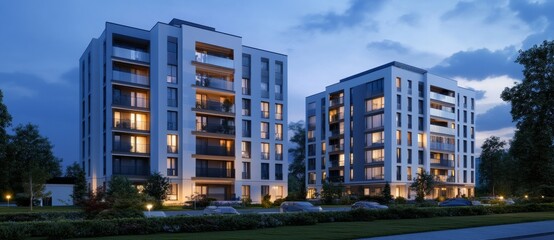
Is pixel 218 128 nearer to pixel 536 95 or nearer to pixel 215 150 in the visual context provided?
pixel 215 150

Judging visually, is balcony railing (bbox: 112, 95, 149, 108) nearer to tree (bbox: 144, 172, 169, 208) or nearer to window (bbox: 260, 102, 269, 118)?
tree (bbox: 144, 172, 169, 208)

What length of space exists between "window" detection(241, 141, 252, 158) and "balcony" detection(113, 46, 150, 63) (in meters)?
14.2

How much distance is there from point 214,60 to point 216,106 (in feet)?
16.8

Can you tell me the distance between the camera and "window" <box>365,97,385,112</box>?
7475 cm

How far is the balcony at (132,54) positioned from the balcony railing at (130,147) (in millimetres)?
8971

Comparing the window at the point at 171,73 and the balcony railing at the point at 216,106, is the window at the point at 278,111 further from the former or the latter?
the window at the point at 171,73

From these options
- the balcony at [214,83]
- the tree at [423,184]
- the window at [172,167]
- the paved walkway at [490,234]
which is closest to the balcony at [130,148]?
the window at [172,167]

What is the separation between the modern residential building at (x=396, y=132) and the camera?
72812 millimetres

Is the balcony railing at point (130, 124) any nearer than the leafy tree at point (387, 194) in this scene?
Yes

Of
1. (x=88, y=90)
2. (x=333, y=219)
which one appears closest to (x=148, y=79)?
(x=88, y=90)

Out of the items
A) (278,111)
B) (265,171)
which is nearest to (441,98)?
(278,111)

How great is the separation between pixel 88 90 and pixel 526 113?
151 feet

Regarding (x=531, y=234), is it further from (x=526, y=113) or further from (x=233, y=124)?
(x=233, y=124)

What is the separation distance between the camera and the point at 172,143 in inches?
2077
